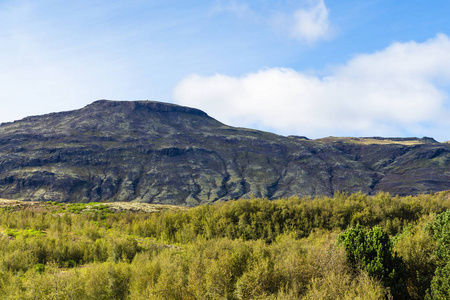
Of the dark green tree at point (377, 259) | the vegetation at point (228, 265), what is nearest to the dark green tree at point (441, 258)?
the vegetation at point (228, 265)

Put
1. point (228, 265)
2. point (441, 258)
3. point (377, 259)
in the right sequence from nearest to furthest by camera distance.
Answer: point (228, 265) < point (377, 259) < point (441, 258)

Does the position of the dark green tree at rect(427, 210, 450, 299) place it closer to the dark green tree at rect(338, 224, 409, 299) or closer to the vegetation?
the vegetation

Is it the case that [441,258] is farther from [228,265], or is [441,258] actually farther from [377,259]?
[228,265]

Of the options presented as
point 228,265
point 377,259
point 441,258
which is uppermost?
point 228,265

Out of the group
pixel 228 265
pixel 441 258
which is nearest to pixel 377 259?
pixel 441 258

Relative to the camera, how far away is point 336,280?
22.4 meters

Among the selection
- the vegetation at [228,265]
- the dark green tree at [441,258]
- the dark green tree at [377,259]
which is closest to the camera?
the vegetation at [228,265]

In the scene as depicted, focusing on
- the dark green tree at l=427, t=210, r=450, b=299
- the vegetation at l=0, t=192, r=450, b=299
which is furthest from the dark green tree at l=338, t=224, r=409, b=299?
the dark green tree at l=427, t=210, r=450, b=299

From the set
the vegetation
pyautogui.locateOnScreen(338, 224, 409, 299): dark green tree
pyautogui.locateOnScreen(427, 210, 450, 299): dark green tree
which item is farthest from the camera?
pyautogui.locateOnScreen(338, 224, 409, 299): dark green tree

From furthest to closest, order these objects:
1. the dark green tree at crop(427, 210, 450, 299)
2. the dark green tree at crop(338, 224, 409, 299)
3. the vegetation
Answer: the dark green tree at crop(338, 224, 409, 299) → the dark green tree at crop(427, 210, 450, 299) → the vegetation

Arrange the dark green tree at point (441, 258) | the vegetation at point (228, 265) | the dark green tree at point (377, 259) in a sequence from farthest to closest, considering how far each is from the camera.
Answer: the dark green tree at point (377, 259) → the dark green tree at point (441, 258) → the vegetation at point (228, 265)

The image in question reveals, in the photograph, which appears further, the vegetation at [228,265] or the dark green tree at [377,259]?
the dark green tree at [377,259]

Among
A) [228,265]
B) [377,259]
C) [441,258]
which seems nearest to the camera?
[228,265]

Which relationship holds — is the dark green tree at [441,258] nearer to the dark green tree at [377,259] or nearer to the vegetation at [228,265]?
the vegetation at [228,265]
